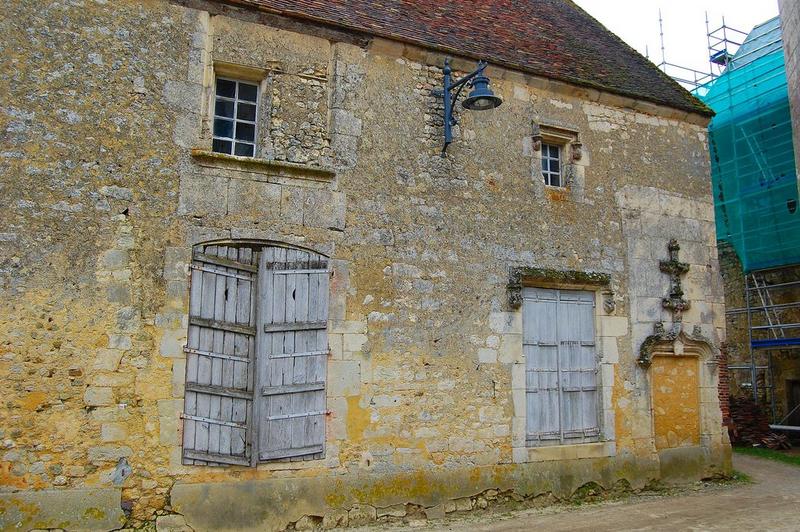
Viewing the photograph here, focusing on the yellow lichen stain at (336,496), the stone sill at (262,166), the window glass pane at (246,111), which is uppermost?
the window glass pane at (246,111)

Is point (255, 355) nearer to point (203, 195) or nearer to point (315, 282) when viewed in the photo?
point (315, 282)

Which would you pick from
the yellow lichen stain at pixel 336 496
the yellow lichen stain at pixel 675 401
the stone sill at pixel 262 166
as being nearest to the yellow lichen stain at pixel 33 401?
the stone sill at pixel 262 166

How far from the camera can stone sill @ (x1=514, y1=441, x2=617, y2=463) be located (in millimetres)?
7379

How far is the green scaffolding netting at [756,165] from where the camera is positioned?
41.9ft

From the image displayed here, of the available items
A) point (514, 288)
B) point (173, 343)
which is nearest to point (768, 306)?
point (514, 288)

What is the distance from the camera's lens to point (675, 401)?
8461 millimetres

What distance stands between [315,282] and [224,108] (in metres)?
1.97

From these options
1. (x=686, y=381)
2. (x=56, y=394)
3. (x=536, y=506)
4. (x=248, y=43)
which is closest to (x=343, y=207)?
(x=248, y=43)

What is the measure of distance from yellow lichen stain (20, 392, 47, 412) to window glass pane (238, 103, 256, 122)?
312cm

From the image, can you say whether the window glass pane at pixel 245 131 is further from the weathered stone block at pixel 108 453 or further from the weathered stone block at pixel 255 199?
the weathered stone block at pixel 108 453

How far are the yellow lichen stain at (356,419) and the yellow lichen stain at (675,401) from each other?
3900mm

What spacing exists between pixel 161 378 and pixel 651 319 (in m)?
5.87

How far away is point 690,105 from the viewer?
9219mm

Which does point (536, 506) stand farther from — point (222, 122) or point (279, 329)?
point (222, 122)
